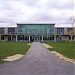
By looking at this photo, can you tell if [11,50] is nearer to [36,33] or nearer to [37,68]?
[37,68]

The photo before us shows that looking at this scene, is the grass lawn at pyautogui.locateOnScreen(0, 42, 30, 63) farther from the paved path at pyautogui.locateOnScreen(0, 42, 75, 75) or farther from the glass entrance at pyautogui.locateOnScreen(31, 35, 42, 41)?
the glass entrance at pyautogui.locateOnScreen(31, 35, 42, 41)

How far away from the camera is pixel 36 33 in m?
104

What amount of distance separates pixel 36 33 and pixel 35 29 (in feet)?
6.33

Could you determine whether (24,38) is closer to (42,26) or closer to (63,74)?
(42,26)

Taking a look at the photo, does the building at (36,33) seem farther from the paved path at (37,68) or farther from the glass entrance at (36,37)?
the paved path at (37,68)

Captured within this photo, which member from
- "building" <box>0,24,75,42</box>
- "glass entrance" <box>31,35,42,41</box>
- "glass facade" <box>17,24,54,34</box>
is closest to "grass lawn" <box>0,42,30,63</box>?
"glass entrance" <box>31,35,42,41</box>

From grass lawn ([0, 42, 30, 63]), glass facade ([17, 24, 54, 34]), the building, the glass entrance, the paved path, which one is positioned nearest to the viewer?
the paved path

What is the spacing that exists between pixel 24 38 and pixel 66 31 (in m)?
18.5

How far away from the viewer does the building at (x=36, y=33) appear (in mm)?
102331

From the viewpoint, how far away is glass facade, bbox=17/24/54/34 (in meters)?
105

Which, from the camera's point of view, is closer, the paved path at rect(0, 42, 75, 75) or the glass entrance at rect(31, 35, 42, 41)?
the paved path at rect(0, 42, 75, 75)

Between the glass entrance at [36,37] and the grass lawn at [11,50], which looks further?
the glass entrance at [36,37]

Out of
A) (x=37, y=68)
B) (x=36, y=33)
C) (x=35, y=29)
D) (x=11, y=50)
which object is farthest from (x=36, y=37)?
(x=37, y=68)

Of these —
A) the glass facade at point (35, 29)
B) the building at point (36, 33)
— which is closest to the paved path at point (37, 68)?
the building at point (36, 33)
